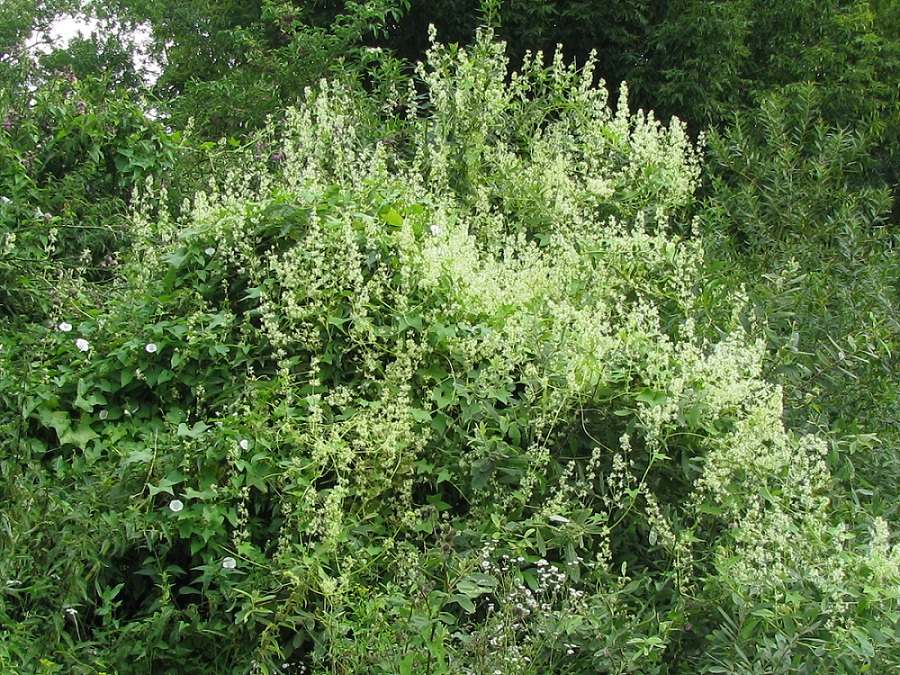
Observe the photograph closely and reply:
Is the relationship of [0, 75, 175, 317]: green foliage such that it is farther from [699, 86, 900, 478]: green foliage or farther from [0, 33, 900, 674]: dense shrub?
[699, 86, 900, 478]: green foliage

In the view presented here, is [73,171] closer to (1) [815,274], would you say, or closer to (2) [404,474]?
(2) [404,474]

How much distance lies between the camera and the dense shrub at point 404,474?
9.89 ft

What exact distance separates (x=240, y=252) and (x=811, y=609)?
8.24 feet

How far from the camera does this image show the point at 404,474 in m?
3.50

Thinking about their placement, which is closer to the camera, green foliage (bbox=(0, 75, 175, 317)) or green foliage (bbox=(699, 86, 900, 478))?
green foliage (bbox=(699, 86, 900, 478))

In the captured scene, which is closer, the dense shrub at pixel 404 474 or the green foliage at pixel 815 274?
the dense shrub at pixel 404 474

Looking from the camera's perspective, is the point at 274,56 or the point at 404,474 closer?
the point at 404,474

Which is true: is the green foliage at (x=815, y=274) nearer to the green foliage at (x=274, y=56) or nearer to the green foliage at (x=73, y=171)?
the green foliage at (x=274, y=56)

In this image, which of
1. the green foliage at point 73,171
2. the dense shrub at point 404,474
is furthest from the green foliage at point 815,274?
the green foliage at point 73,171

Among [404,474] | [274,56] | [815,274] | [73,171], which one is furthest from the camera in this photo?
[274,56]

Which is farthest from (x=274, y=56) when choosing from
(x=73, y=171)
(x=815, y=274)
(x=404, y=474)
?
(x=404, y=474)

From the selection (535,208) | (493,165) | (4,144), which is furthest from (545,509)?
(4,144)

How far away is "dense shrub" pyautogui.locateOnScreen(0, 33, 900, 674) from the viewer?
3014mm

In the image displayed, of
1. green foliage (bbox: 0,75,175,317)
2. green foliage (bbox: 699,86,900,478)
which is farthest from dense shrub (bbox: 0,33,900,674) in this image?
green foliage (bbox: 0,75,175,317)
